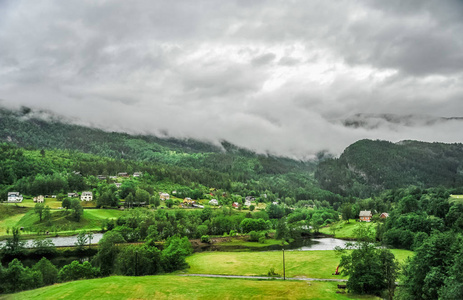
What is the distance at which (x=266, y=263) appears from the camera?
265ft

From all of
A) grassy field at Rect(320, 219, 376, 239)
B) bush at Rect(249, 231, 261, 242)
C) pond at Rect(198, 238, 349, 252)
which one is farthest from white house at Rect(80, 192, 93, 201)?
grassy field at Rect(320, 219, 376, 239)

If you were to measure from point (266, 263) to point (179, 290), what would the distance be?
35.0 metres

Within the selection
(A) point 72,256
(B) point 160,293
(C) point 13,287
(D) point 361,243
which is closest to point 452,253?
(D) point 361,243

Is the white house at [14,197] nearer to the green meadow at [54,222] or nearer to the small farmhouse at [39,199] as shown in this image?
the small farmhouse at [39,199]

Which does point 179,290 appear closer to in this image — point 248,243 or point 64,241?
point 248,243

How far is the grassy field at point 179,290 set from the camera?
158ft

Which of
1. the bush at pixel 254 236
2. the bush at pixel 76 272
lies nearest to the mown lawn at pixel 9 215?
the bush at pixel 76 272

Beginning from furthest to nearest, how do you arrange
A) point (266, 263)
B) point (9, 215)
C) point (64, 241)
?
point (9, 215), point (64, 241), point (266, 263)

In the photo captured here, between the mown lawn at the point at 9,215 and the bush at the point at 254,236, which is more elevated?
the mown lawn at the point at 9,215

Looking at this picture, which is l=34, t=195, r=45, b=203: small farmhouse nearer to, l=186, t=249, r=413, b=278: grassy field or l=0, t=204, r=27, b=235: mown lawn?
l=0, t=204, r=27, b=235: mown lawn

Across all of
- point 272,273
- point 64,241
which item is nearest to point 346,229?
point 272,273

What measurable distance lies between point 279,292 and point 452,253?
25.6m

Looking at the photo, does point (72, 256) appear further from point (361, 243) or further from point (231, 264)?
point (361, 243)

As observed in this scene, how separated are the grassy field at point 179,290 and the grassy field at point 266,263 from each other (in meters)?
13.1
